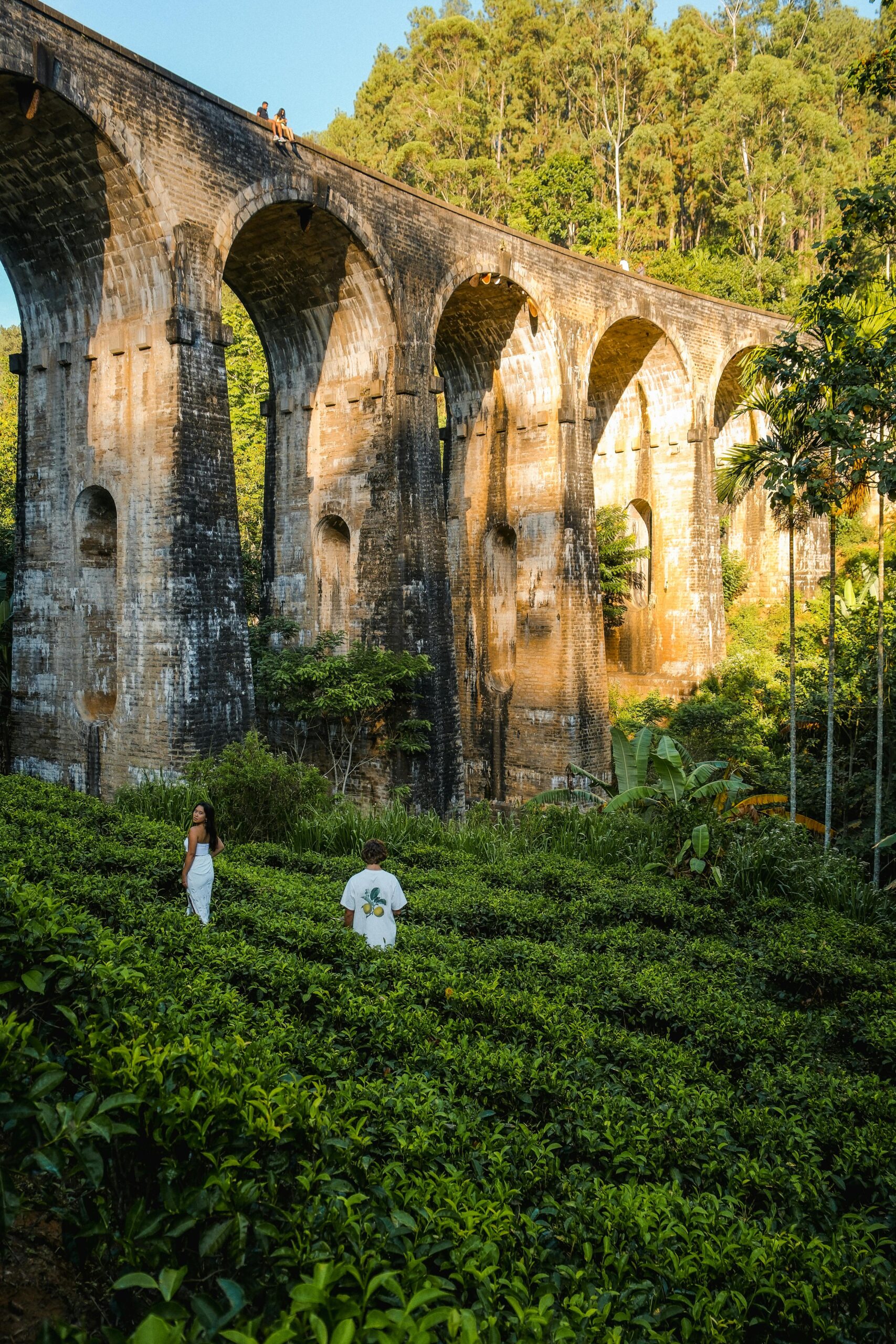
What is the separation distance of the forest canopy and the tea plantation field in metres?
30.9

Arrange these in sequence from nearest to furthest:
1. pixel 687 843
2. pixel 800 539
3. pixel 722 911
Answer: pixel 722 911 → pixel 687 843 → pixel 800 539

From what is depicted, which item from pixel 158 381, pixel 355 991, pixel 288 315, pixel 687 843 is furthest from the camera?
pixel 288 315

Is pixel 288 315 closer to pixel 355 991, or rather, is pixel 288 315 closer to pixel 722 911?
pixel 722 911

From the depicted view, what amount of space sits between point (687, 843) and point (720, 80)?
34227mm

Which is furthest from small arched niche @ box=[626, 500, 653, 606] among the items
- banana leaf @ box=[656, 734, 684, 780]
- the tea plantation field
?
the tea plantation field

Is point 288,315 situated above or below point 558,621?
above

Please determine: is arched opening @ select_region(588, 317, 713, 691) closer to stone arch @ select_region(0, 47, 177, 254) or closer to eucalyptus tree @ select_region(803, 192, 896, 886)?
eucalyptus tree @ select_region(803, 192, 896, 886)

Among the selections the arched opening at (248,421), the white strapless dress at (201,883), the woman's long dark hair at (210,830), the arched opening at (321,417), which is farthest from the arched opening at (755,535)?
the white strapless dress at (201,883)

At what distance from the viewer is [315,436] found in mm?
15016

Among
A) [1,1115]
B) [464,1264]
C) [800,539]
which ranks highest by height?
[800,539]

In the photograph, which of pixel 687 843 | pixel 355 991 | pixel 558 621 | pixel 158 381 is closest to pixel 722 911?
pixel 687 843

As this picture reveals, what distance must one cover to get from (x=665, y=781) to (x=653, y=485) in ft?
38.9

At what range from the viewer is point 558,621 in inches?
662

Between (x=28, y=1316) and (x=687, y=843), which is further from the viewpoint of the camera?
(x=687, y=843)
